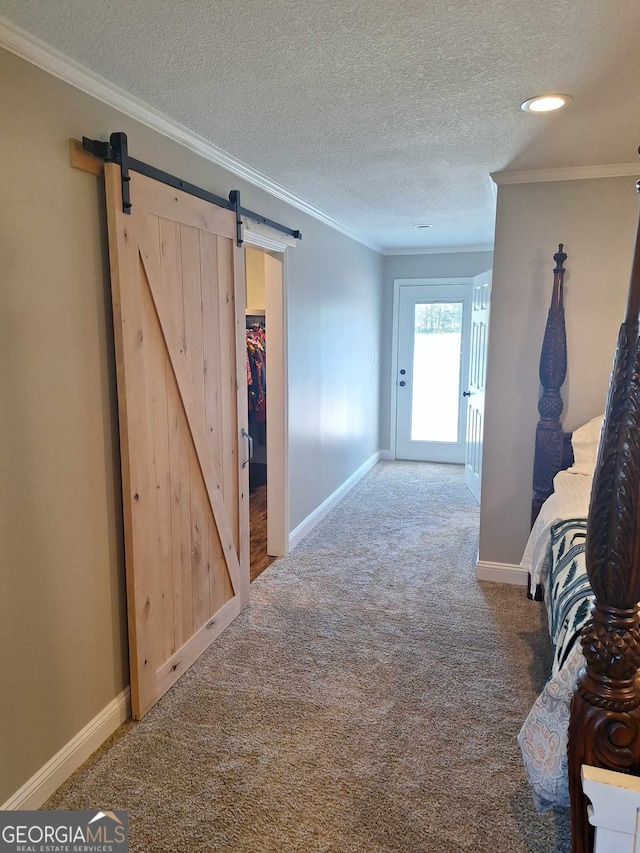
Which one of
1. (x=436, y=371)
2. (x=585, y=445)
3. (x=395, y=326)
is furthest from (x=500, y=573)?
(x=395, y=326)

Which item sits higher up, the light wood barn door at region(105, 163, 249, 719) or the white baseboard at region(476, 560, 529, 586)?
the light wood barn door at region(105, 163, 249, 719)

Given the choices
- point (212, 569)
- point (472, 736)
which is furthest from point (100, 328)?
point (472, 736)

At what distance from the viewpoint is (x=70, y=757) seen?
1.96 m

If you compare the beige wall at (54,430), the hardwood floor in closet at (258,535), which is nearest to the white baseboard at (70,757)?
the beige wall at (54,430)

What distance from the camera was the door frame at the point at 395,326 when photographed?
627cm

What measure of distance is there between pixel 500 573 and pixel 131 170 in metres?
2.97

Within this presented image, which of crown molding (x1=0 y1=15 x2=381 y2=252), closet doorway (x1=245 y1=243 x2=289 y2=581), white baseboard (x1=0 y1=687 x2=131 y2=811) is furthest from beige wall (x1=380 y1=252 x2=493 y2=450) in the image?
white baseboard (x1=0 y1=687 x2=131 y2=811)

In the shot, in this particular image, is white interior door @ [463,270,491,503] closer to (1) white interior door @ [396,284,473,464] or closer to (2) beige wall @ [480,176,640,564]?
(1) white interior door @ [396,284,473,464]

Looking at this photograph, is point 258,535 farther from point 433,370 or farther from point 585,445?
point 433,370

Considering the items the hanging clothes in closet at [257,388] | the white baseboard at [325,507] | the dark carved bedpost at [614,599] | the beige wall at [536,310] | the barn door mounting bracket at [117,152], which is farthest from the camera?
the hanging clothes in closet at [257,388]

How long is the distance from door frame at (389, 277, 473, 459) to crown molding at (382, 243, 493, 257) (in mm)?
283

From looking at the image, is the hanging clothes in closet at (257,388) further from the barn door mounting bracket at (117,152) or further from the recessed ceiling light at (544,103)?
the recessed ceiling light at (544,103)

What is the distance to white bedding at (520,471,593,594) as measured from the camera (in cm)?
247

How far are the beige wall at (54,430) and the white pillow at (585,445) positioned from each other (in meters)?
2.35
